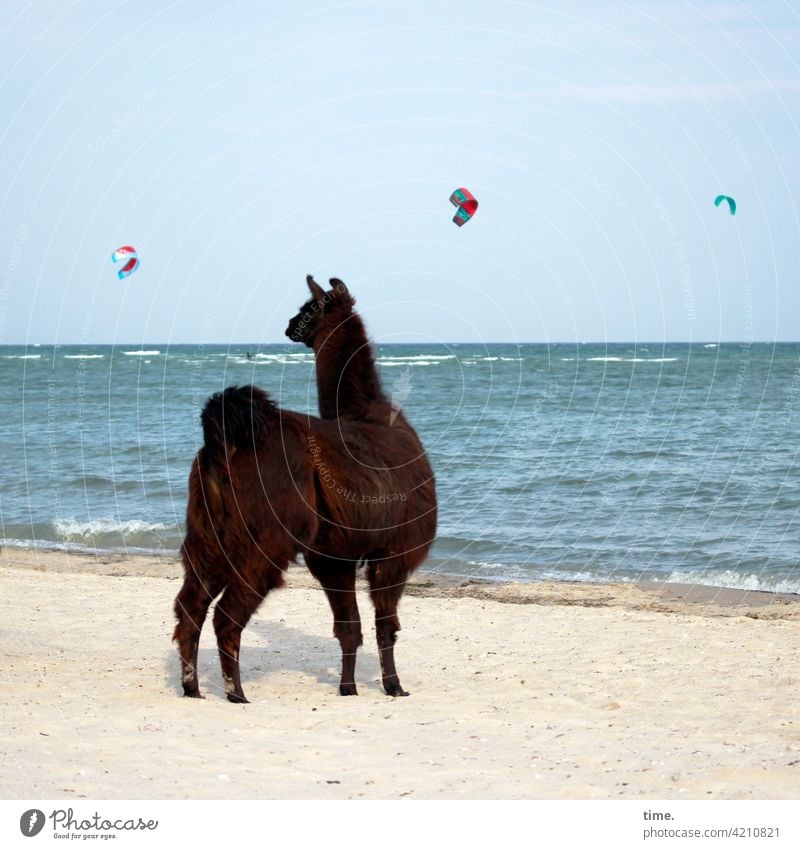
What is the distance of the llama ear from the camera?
7422mm

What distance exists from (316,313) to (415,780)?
138 inches

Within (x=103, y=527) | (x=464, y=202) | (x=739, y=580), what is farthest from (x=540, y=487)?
(x=464, y=202)

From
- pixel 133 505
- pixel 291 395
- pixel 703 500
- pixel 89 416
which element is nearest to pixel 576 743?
pixel 703 500

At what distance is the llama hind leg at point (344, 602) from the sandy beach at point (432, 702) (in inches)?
7.7

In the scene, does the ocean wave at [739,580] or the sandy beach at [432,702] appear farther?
the ocean wave at [739,580]

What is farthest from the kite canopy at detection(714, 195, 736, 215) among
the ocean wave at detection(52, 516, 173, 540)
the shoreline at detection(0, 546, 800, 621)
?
the ocean wave at detection(52, 516, 173, 540)

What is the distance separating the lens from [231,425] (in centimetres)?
638

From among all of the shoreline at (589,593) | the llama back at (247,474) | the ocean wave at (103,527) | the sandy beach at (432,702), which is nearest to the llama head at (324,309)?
the llama back at (247,474)

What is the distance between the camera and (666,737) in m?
6.09

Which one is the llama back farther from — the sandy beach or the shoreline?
the shoreline

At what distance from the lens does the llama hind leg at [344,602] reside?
7.17 m

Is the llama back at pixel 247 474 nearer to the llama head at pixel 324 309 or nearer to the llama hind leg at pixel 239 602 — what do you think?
the llama hind leg at pixel 239 602

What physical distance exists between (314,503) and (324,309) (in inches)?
63.2
